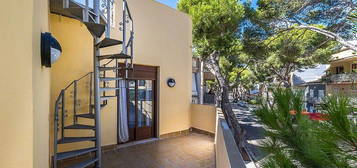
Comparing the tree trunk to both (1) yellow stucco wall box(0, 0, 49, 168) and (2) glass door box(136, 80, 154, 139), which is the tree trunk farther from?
(1) yellow stucco wall box(0, 0, 49, 168)

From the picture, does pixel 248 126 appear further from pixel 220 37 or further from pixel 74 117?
pixel 74 117

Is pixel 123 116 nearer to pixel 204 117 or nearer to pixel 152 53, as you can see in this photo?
pixel 152 53

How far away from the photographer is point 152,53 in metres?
5.45

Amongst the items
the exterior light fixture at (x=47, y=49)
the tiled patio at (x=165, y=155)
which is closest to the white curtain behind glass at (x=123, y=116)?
the tiled patio at (x=165, y=155)

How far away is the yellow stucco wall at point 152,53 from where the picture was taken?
12.7ft

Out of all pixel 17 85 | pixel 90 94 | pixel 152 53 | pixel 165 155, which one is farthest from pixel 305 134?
pixel 152 53

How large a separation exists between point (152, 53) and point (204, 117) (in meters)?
2.80

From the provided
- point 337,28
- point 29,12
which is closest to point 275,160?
point 29,12

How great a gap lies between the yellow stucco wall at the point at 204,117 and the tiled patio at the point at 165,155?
0.65 metres

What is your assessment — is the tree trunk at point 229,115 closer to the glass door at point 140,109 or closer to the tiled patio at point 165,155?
the tiled patio at point 165,155

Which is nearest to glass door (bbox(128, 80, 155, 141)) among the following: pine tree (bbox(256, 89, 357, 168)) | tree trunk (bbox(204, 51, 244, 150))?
tree trunk (bbox(204, 51, 244, 150))

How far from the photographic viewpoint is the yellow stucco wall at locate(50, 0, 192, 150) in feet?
12.7

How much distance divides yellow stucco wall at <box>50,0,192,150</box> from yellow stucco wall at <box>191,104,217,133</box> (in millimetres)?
229

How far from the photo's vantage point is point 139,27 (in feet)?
17.0
